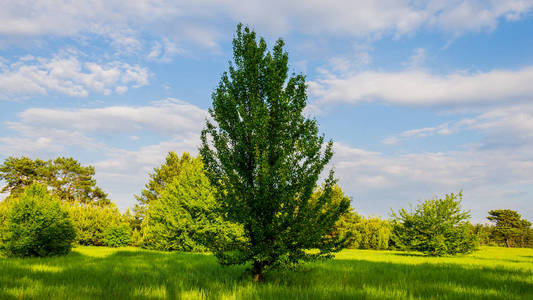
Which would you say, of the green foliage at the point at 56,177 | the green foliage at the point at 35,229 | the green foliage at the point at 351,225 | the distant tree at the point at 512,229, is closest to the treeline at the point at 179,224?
the green foliage at the point at 35,229

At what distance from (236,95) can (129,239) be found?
32413 mm

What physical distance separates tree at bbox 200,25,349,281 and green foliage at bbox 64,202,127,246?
105 feet

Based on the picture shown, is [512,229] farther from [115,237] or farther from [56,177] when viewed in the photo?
[56,177]

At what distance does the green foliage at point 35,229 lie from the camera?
668 inches

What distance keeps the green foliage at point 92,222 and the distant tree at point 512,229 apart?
88.2 metres

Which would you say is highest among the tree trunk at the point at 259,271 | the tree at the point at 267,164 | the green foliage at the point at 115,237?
the tree at the point at 267,164

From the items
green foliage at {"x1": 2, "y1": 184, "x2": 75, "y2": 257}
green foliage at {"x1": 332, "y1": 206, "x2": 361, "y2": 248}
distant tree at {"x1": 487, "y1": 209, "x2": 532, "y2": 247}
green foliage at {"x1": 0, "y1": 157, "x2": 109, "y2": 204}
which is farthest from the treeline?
distant tree at {"x1": 487, "y1": 209, "x2": 532, "y2": 247}

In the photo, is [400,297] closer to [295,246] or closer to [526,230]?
[295,246]

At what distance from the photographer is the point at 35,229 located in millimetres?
17188

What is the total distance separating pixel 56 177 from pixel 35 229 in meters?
46.3

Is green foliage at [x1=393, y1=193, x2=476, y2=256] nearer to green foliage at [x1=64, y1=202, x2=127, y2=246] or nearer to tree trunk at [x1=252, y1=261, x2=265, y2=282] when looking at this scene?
tree trunk at [x1=252, y1=261, x2=265, y2=282]

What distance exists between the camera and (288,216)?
8039mm

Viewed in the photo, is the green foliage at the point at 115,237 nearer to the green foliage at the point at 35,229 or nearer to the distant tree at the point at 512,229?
the green foliage at the point at 35,229

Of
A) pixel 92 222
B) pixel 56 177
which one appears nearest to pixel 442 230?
pixel 92 222
